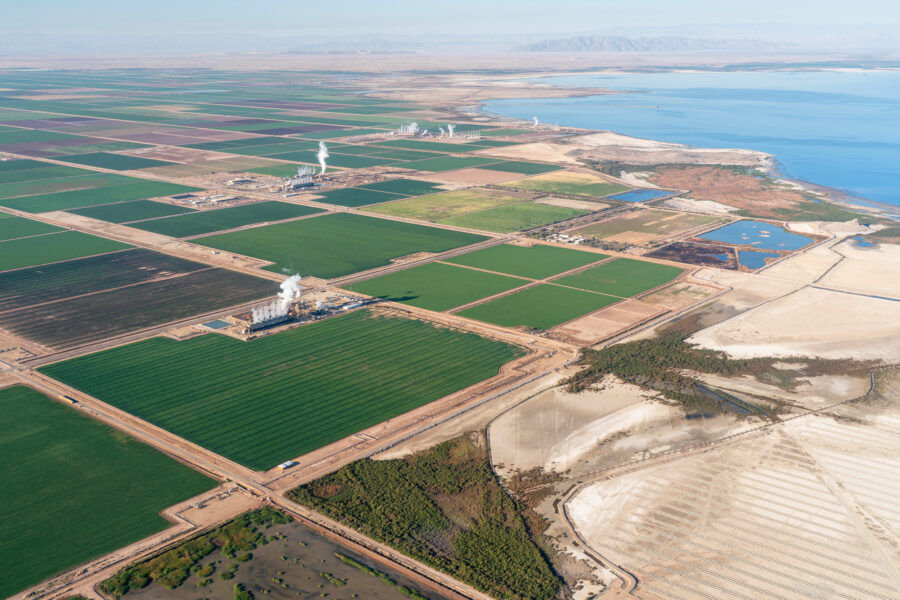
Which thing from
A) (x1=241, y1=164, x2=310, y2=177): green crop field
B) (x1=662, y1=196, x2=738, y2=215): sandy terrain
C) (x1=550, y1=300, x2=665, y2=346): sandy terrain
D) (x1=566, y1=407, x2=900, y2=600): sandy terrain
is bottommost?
(x1=566, y1=407, x2=900, y2=600): sandy terrain

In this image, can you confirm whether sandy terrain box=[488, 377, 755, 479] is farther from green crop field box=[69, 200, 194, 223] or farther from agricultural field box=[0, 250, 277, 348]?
green crop field box=[69, 200, 194, 223]

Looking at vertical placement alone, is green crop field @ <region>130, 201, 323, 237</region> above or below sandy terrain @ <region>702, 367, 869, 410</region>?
above

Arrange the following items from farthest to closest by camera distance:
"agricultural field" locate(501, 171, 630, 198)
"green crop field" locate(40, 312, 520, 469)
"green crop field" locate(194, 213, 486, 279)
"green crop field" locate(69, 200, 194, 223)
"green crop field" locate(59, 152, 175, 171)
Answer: "green crop field" locate(59, 152, 175, 171)
"agricultural field" locate(501, 171, 630, 198)
"green crop field" locate(69, 200, 194, 223)
"green crop field" locate(194, 213, 486, 279)
"green crop field" locate(40, 312, 520, 469)

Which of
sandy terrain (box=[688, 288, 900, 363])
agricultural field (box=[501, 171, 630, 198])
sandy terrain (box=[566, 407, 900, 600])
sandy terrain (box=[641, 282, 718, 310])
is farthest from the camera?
agricultural field (box=[501, 171, 630, 198])

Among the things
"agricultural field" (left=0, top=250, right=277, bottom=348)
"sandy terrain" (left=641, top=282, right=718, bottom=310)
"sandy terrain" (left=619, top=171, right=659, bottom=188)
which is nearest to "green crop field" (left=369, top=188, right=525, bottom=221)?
"sandy terrain" (left=619, top=171, right=659, bottom=188)

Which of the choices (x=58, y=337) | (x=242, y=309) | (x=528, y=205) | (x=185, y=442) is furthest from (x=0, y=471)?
(x=528, y=205)

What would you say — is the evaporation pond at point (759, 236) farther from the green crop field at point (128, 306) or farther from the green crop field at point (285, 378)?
the green crop field at point (128, 306)

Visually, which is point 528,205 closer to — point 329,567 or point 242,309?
point 242,309
